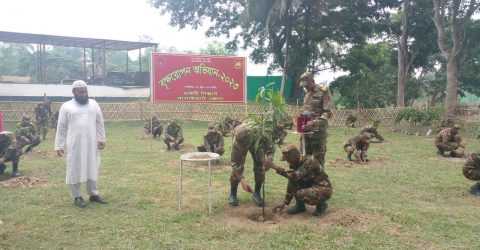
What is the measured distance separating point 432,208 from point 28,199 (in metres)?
5.32

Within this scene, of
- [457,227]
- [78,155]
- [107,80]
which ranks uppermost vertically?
[107,80]

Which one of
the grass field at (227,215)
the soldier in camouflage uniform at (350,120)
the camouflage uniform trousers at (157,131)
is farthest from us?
the soldier in camouflage uniform at (350,120)

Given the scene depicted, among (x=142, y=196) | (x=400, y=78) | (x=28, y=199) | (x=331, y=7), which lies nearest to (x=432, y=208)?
(x=142, y=196)

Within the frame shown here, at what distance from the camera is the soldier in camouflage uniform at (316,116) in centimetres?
561

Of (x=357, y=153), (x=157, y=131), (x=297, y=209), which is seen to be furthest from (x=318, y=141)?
(x=157, y=131)

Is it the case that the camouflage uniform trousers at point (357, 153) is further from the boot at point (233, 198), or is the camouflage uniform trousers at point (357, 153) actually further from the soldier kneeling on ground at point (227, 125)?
the boot at point (233, 198)

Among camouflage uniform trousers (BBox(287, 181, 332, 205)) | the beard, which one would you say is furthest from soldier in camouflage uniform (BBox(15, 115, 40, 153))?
camouflage uniform trousers (BBox(287, 181, 332, 205))

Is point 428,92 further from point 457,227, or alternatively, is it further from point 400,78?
point 457,227

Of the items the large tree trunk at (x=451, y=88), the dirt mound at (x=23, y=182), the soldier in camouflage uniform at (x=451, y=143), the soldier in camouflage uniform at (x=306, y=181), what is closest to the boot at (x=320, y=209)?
the soldier in camouflage uniform at (x=306, y=181)

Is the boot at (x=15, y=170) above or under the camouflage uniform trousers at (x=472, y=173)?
under

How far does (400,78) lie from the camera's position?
21000mm

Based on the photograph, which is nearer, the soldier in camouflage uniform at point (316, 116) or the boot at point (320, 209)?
the boot at point (320, 209)

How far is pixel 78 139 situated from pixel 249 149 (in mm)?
2163

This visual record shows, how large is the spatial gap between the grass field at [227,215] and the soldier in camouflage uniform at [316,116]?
72 cm
